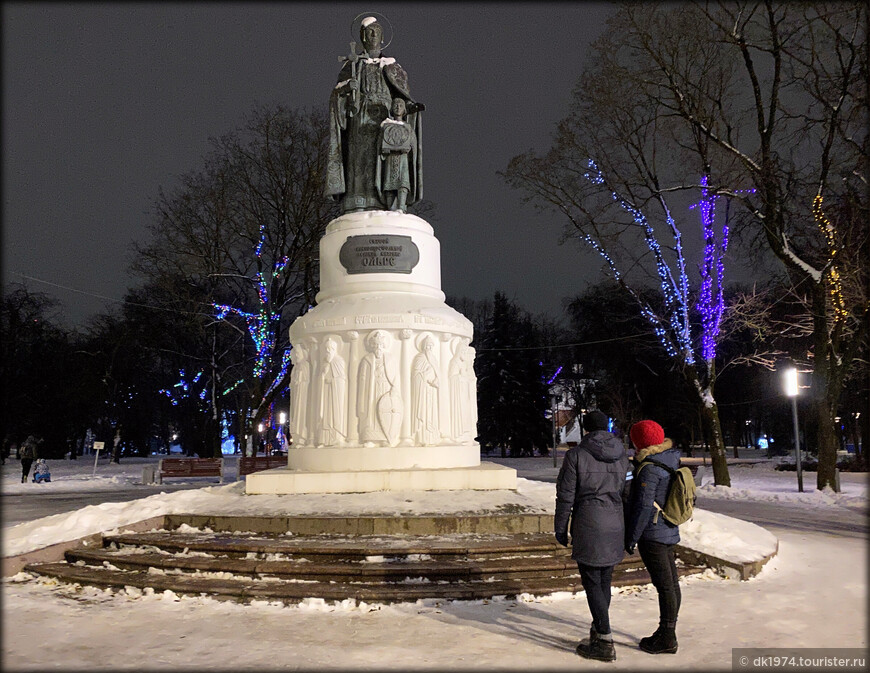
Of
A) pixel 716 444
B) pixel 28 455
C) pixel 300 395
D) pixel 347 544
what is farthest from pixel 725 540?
pixel 28 455

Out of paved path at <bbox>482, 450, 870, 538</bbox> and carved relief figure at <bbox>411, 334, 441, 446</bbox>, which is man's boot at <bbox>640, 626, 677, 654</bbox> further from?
paved path at <bbox>482, 450, 870, 538</bbox>

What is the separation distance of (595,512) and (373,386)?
5698mm

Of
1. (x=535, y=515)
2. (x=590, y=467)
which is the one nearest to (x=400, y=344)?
(x=535, y=515)

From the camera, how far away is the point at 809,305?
1711 cm

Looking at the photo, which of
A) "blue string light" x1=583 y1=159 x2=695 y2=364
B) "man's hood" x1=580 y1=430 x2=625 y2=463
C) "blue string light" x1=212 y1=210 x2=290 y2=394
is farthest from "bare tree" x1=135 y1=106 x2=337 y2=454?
"man's hood" x1=580 y1=430 x2=625 y2=463

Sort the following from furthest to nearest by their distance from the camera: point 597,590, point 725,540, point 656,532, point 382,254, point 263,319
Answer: point 263,319 → point 382,254 → point 725,540 → point 656,532 → point 597,590

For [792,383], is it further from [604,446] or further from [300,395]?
[604,446]

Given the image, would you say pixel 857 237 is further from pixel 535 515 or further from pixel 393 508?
pixel 393 508

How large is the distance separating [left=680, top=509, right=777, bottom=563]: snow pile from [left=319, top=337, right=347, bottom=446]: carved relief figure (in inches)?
190

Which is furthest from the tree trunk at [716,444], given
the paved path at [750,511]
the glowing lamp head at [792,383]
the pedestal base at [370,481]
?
the pedestal base at [370,481]

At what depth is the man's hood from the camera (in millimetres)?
4633

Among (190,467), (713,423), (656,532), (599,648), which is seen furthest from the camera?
(190,467)

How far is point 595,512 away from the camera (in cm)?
458

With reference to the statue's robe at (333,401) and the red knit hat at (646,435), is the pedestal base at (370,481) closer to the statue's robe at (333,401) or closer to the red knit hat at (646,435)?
the statue's robe at (333,401)
